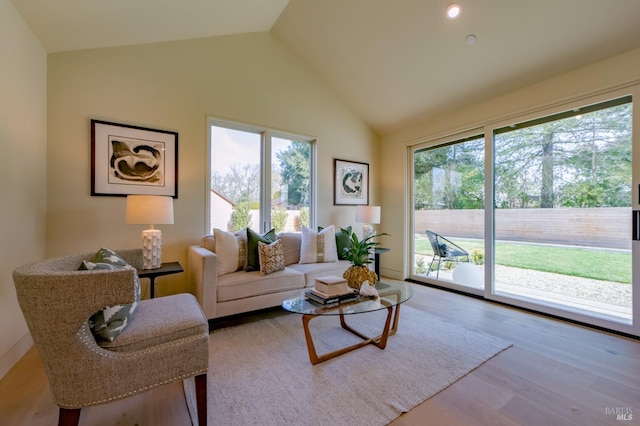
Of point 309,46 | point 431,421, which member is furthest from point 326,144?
point 431,421

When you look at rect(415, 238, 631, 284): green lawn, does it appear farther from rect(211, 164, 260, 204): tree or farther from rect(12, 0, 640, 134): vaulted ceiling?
rect(211, 164, 260, 204): tree

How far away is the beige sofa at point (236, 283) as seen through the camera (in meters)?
2.47

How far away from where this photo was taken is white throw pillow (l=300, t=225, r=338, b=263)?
340 cm

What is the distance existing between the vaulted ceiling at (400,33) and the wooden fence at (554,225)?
1446 millimetres

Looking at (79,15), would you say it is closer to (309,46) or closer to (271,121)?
(271,121)

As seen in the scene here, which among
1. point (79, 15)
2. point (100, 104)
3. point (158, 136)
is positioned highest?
point (79, 15)

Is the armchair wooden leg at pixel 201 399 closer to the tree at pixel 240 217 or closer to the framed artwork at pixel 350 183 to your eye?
the tree at pixel 240 217

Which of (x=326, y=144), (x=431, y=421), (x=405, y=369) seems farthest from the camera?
(x=326, y=144)

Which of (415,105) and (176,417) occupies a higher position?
(415,105)

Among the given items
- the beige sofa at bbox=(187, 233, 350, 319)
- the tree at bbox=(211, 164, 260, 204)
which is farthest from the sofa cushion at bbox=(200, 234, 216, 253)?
the tree at bbox=(211, 164, 260, 204)

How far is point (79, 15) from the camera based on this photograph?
212cm

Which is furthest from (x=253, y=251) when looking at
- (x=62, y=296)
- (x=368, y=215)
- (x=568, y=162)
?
(x=568, y=162)

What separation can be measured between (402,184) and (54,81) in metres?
4.32

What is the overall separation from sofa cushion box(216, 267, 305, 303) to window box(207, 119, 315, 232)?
0.89 m
